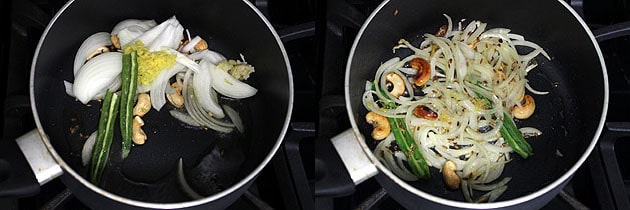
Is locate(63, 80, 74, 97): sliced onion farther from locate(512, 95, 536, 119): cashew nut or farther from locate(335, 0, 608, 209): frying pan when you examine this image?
locate(512, 95, 536, 119): cashew nut

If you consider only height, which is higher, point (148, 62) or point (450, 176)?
point (148, 62)

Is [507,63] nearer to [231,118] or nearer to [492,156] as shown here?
[492,156]

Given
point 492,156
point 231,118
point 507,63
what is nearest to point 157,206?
point 231,118

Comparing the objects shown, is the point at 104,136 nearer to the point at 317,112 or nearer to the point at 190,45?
the point at 190,45

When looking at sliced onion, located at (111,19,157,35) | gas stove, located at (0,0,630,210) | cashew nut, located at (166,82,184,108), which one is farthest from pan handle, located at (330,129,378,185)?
sliced onion, located at (111,19,157,35)

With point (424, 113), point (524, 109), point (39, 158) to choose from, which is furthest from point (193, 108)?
point (524, 109)

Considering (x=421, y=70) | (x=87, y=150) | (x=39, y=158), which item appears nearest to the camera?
(x=39, y=158)

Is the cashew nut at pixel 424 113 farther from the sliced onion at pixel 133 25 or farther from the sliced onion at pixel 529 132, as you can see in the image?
the sliced onion at pixel 133 25
